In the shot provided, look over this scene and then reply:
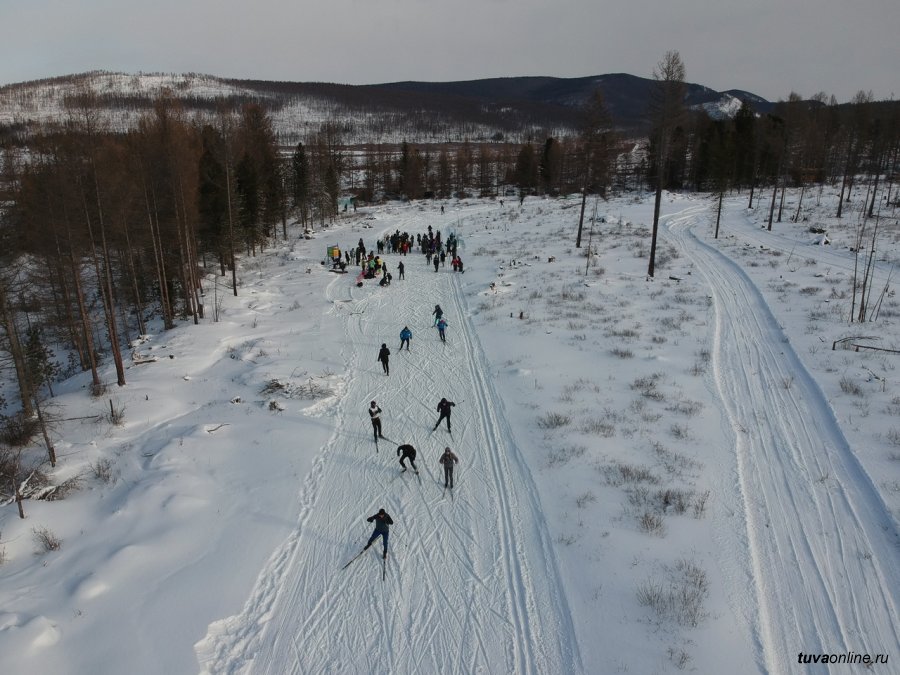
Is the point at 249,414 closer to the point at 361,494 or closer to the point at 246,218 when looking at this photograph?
the point at 361,494

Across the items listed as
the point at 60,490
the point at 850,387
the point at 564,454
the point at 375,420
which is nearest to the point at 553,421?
the point at 564,454

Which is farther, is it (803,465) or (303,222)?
(303,222)

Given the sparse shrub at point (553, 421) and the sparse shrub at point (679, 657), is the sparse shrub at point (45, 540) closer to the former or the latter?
the sparse shrub at point (553, 421)

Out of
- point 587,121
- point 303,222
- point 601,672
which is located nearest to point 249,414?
point 601,672

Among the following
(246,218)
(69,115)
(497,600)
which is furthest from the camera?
(246,218)

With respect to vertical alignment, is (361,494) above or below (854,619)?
below

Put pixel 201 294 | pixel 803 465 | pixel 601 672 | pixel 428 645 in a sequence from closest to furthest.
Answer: pixel 601 672
pixel 428 645
pixel 803 465
pixel 201 294

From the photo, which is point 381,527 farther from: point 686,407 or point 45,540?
point 686,407
